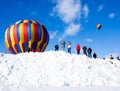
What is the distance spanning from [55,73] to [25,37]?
48.9ft

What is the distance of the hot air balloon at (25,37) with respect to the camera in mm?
38438

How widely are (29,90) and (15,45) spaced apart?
20.0m

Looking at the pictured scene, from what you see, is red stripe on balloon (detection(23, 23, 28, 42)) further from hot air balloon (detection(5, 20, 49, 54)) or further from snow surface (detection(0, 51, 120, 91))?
snow surface (detection(0, 51, 120, 91))

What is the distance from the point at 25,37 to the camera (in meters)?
38.8

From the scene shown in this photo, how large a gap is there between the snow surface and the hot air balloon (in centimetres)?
1013

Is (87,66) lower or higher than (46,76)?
higher

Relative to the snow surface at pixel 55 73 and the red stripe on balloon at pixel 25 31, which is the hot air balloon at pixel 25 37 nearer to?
the red stripe on balloon at pixel 25 31

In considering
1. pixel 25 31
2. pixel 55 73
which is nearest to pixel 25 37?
pixel 25 31

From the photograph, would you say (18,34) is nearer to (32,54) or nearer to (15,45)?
(15,45)

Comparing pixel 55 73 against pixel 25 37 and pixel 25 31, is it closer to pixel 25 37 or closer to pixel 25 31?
pixel 25 37

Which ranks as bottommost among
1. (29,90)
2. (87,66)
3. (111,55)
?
(29,90)

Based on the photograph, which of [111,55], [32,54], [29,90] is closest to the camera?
[29,90]

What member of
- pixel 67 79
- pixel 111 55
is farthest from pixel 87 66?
pixel 111 55

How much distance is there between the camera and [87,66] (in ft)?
88.9
